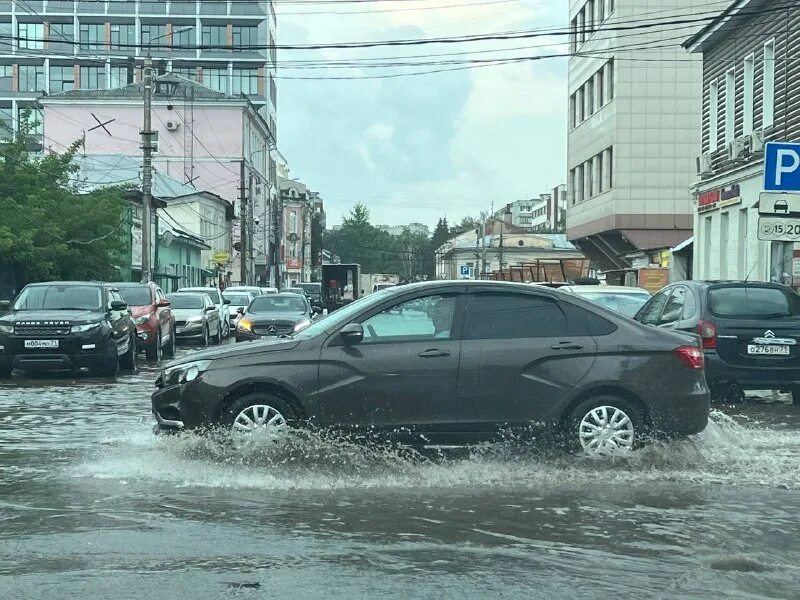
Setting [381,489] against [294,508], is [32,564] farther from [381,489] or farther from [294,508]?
[381,489]

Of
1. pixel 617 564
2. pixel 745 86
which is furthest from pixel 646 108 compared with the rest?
pixel 617 564

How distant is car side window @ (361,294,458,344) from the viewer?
945 cm

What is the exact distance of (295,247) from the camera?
132875 mm

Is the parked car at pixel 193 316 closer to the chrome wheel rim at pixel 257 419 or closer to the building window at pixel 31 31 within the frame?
the chrome wheel rim at pixel 257 419

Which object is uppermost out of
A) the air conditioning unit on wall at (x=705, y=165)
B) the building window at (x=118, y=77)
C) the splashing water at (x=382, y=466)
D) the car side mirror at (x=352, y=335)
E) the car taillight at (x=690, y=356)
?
the building window at (x=118, y=77)

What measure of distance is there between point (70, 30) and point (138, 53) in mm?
6009

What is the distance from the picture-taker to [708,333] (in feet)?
46.2

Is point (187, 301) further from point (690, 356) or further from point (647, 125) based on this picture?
point (647, 125)

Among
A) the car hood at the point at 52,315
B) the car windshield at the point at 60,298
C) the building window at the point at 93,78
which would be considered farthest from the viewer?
the building window at the point at 93,78

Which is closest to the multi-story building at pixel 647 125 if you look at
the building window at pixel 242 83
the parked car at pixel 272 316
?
the parked car at pixel 272 316

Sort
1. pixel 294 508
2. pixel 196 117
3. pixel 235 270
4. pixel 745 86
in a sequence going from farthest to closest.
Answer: pixel 235 270 < pixel 196 117 < pixel 745 86 < pixel 294 508

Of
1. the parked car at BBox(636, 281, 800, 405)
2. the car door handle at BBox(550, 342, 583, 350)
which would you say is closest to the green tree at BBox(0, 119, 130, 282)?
the parked car at BBox(636, 281, 800, 405)

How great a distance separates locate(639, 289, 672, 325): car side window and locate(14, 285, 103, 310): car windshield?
939cm

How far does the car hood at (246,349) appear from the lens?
9.33m
